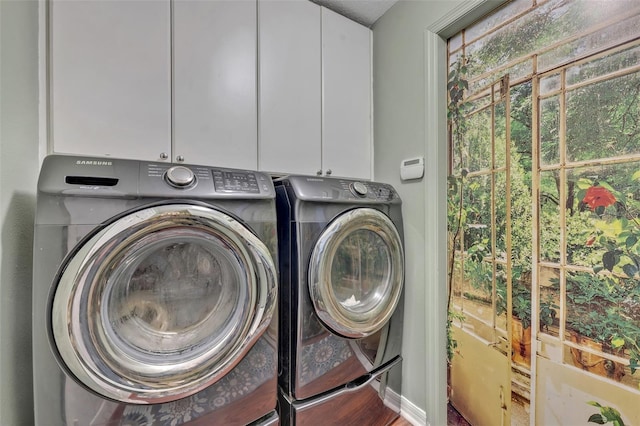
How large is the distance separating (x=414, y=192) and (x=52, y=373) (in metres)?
1.57

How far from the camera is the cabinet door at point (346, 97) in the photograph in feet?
5.38

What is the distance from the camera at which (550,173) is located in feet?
3.56

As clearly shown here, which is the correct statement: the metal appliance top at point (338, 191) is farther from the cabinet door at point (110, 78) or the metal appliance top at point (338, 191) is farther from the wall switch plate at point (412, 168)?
the cabinet door at point (110, 78)

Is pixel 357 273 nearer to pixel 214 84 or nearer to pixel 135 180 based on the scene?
pixel 135 180

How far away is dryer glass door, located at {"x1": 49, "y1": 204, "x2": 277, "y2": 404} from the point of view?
0.78 m

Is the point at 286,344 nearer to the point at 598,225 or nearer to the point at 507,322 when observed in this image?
the point at 507,322

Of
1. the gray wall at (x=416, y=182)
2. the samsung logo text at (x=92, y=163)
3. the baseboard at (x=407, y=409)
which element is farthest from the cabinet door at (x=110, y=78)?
the baseboard at (x=407, y=409)

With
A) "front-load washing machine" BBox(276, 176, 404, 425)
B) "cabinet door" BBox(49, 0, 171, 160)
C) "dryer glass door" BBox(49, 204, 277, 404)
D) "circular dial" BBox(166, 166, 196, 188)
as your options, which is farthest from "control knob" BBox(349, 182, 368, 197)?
"cabinet door" BBox(49, 0, 171, 160)

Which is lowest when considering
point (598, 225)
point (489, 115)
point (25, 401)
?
point (25, 401)

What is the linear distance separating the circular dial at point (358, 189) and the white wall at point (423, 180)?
0.32 meters

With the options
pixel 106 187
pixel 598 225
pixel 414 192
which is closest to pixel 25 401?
pixel 106 187

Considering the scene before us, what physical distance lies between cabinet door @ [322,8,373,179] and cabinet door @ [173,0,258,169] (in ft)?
1.43

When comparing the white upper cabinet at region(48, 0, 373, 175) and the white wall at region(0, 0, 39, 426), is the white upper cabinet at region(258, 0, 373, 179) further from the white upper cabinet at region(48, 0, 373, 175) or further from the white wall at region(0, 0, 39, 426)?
the white wall at region(0, 0, 39, 426)

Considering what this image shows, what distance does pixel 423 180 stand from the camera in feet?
4.86
